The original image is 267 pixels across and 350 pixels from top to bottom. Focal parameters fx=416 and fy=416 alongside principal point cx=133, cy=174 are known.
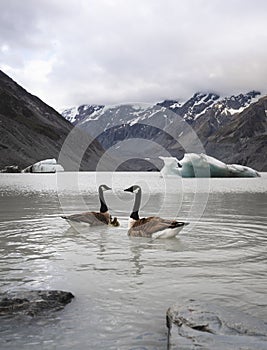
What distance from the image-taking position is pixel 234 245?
13.9 metres

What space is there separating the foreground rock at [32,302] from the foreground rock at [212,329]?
2.10 metres

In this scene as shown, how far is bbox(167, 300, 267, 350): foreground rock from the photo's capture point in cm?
536

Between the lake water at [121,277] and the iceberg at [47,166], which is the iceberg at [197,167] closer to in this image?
the iceberg at [47,166]

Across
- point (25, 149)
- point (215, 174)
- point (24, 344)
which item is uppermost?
point (25, 149)

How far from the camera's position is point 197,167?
9281 cm

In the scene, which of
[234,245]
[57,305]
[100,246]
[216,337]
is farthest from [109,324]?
[234,245]

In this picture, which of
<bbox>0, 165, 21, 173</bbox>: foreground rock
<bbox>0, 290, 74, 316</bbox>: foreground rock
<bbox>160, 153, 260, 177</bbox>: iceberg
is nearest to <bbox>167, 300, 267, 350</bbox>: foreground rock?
<bbox>0, 290, 74, 316</bbox>: foreground rock

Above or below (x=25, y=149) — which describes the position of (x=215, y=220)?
below

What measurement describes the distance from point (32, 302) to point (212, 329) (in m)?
3.16

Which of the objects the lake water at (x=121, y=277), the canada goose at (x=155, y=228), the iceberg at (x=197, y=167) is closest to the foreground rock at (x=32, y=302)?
the lake water at (x=121, y=277)

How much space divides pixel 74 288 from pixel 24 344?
2834mm

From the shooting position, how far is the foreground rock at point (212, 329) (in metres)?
5.36

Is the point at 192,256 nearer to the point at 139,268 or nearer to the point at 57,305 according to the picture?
the point at 139,268

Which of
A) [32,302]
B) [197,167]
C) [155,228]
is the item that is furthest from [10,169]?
[32,302]
